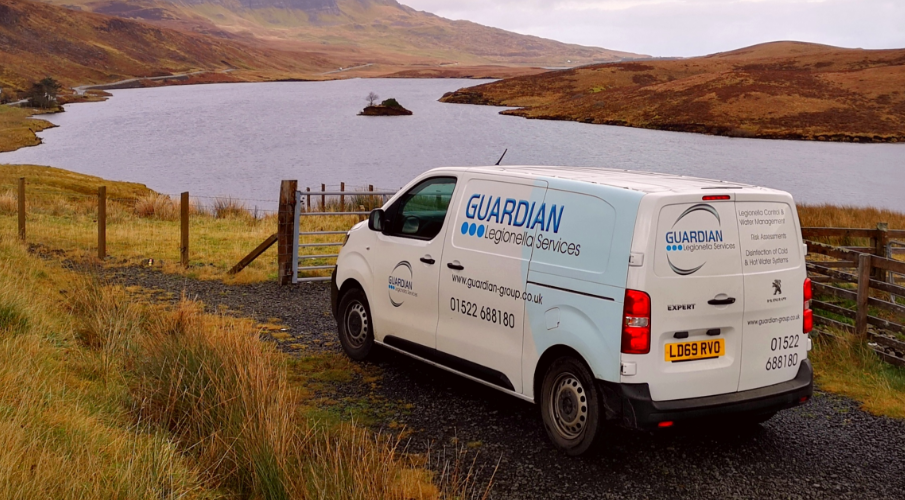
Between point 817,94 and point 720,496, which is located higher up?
point 817,94

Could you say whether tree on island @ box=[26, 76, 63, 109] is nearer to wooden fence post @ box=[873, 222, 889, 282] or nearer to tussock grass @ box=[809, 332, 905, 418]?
wooden fence post @ box=[873, 222, 889, 282]

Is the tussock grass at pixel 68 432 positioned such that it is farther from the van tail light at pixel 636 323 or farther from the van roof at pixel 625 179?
the van roof at pixel 625 179

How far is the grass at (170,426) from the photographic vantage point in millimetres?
4402

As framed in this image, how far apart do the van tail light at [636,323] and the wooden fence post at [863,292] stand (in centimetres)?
459

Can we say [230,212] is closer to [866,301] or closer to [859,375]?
[866,301]

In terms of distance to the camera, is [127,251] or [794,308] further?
[127,251]

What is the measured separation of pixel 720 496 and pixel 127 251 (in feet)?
46.0

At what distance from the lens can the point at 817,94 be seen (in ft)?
288

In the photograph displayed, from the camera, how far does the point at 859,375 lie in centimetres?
834

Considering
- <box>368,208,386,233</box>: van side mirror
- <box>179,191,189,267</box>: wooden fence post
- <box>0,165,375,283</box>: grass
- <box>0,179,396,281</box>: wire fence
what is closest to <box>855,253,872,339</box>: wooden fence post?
<box>368,208,386,233</box>: van side mirror

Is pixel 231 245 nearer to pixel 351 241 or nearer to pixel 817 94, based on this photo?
pixel 351 241

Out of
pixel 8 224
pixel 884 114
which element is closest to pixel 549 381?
pixel 8 224

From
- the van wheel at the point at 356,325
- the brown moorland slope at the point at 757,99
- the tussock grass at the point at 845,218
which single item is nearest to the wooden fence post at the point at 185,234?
the van wheel at the point at 356,325

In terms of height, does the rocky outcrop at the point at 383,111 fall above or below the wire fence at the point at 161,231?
above
